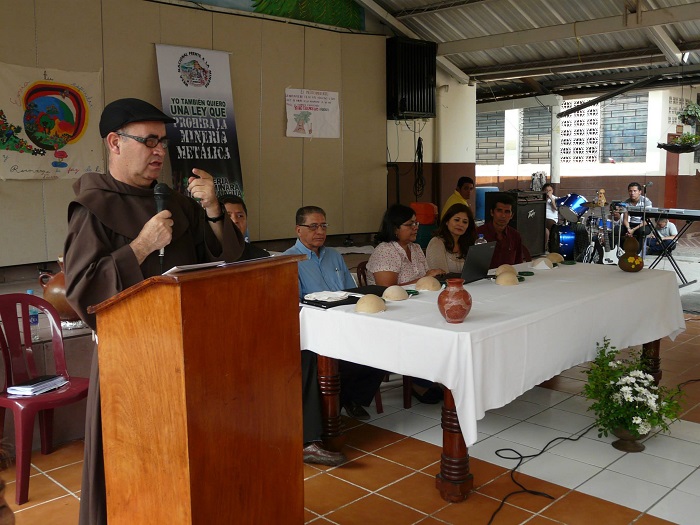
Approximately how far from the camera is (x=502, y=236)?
5.34 meters

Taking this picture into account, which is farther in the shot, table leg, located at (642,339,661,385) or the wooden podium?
table leg, located at (642,339,661,385)

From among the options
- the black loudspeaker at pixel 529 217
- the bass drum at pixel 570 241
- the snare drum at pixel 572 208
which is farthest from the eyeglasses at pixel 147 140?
the snare drum at pixel 572 208

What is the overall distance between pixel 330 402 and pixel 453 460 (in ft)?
2.32

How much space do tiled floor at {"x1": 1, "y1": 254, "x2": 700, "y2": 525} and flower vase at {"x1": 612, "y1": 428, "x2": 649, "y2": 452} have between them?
0.17ft

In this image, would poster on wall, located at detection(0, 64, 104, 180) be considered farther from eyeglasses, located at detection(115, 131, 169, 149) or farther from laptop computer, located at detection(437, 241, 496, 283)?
eyeglasses, located at detection(115, 131, 169, 149)

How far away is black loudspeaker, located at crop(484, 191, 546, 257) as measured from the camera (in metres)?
9.42

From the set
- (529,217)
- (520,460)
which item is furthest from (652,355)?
(529,217)

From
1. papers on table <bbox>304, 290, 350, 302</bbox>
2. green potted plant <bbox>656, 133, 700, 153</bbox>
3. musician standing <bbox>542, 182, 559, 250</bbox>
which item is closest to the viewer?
papers on table <bbox>304, 290, 350, 302</bbox>

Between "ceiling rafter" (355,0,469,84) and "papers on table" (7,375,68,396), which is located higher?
"ceiling rafter" (355,0,469,84)

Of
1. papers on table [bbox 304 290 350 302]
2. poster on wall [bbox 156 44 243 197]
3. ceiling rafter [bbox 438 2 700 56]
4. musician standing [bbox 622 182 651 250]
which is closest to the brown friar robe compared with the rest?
papers on table [bbox 304 290 350 302]

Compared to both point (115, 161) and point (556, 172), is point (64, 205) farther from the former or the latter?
point (556, 172)

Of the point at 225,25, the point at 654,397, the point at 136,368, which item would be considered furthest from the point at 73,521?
the point at 225,25

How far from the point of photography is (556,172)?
545 inches

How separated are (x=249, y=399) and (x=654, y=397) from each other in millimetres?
2403
